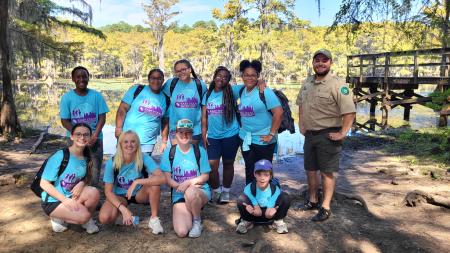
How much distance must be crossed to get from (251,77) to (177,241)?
2.14m

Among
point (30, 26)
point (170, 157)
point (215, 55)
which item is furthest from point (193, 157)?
point (215, 55)

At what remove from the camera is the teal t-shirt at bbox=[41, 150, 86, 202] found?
381 centimetres

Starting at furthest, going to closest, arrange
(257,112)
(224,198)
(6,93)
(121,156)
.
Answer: (6,93), (224,198), (257,112), (121,156)

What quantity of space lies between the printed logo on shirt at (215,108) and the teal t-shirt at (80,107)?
1.54m

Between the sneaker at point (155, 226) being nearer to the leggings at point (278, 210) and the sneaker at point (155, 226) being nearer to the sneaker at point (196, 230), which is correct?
the sneaker at point (196, 230)

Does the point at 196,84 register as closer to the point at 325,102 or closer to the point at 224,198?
the point at 224,198

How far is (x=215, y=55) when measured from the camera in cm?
5716

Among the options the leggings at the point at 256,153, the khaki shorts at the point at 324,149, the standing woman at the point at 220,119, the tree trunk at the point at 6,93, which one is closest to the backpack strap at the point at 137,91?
the standing woman at the point at 220,119

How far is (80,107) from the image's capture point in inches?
193

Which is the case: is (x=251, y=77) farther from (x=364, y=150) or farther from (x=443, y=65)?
(x=443, y=65)

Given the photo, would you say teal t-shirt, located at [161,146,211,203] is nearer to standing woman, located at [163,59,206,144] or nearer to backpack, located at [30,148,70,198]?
standing woman, located at [163,59,206,144]

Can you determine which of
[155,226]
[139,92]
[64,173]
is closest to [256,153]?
[155,226]

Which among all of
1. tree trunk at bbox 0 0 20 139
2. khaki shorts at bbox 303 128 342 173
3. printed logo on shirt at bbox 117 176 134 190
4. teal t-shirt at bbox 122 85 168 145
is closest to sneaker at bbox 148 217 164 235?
printed logo on shirt at bbox 117 176 134 190

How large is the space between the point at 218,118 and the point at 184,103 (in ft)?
1.69
